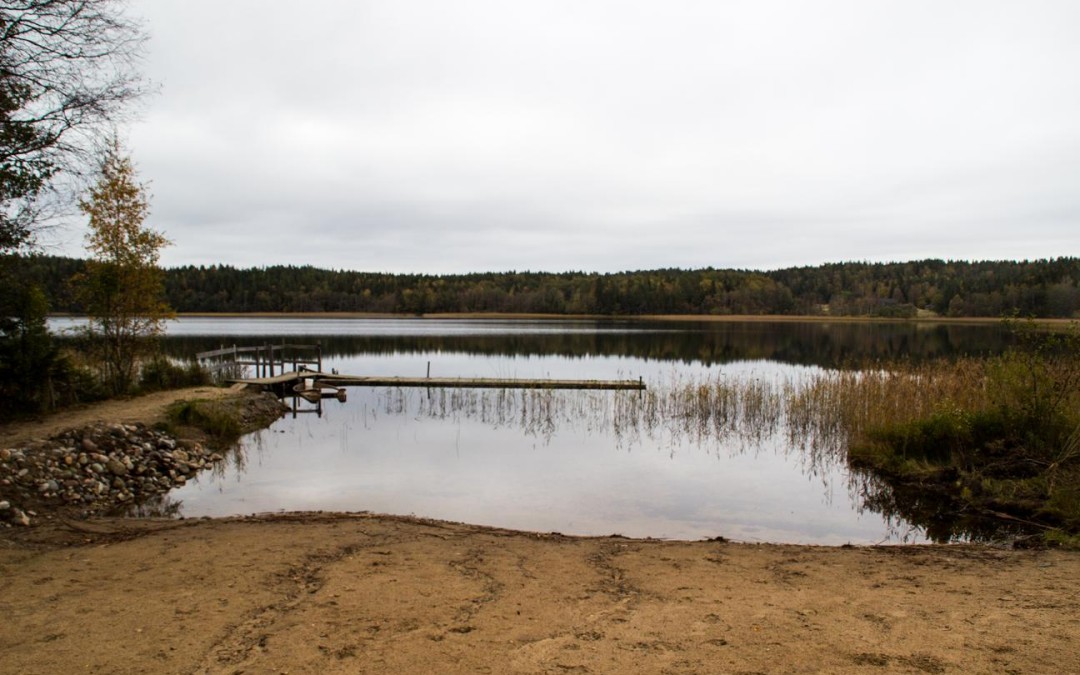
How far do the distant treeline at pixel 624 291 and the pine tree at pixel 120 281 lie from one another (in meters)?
86.0

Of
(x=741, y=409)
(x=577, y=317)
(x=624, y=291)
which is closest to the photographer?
(x=741, y=409)

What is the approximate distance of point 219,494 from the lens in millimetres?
10312

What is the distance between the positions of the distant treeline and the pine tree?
3387 inches

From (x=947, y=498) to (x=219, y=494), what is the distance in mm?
11303

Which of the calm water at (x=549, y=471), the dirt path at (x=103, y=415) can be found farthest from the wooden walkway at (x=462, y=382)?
the dirt path at (x=103, y=415)

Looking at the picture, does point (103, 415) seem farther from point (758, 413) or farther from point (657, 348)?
point (657, 348)

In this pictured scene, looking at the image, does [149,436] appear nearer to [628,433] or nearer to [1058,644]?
[628,433]

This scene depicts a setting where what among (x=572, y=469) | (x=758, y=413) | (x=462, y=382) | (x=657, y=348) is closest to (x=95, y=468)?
(x=572, y=469)

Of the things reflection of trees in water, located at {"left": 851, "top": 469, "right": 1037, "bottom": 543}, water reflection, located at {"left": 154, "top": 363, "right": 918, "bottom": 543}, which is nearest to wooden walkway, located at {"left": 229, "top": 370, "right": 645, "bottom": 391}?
water reflection, located at {"left": 154, "top": 363, "right": 918, "bottom": 543}

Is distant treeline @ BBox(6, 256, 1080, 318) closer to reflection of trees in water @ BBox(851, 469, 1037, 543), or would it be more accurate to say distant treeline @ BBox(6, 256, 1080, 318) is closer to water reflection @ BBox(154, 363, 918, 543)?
water reflection @ BBox(154, 363, 918, 543)

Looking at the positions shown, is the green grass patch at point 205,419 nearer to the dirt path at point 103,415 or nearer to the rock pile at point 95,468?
the dirt path at point 103,415

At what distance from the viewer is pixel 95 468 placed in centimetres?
993

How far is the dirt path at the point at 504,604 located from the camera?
3930mm

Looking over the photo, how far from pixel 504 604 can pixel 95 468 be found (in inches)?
320
